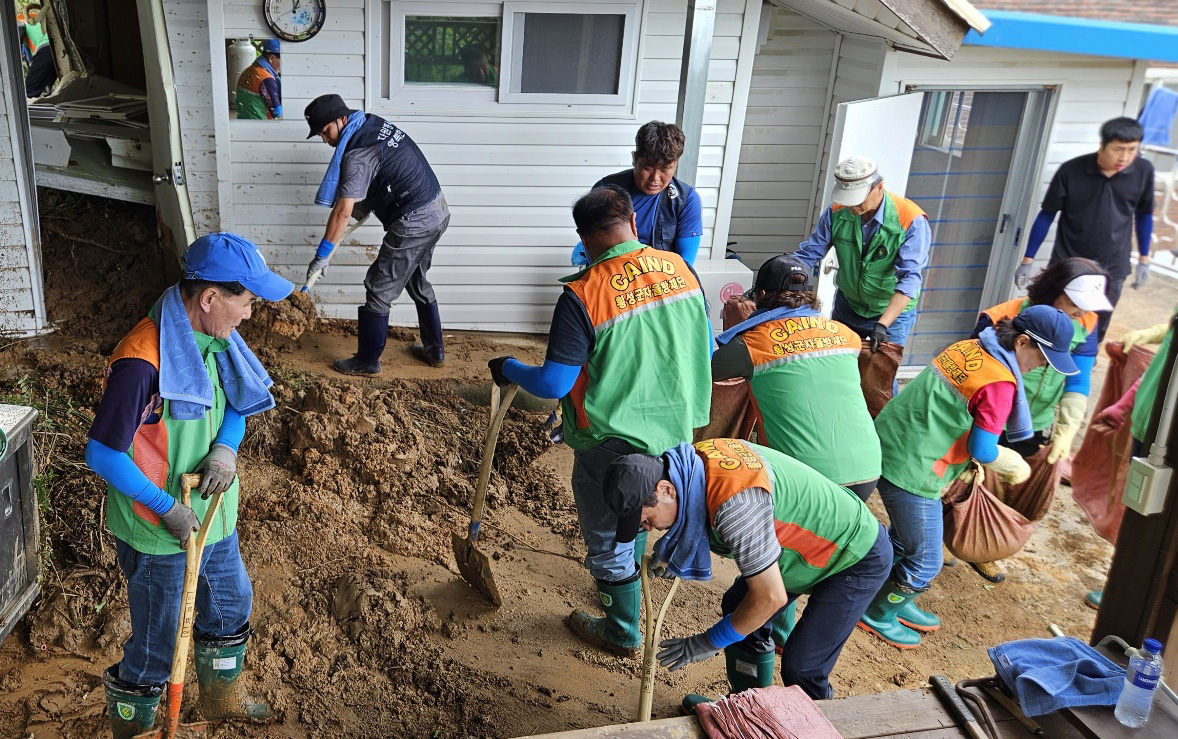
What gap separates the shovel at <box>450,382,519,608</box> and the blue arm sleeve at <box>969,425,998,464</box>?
6.66ft

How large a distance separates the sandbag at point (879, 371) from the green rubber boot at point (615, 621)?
2148 millimetres

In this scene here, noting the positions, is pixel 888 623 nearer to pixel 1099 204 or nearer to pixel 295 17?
pixel 1099 204

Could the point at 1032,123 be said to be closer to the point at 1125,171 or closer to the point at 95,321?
the point at 1125,171

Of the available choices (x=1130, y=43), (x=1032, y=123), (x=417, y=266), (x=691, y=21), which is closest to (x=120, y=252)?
(x=417, y=266)

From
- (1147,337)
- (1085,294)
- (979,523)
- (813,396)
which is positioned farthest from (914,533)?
(1147,337)

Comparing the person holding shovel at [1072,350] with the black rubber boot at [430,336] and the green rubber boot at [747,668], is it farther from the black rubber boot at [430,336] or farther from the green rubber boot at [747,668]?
the black rubber boot at [430,336]

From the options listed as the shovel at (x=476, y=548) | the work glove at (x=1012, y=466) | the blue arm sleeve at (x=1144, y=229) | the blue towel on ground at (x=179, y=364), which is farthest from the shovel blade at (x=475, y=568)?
the blue arm sleeve at (x=1144, y=229)

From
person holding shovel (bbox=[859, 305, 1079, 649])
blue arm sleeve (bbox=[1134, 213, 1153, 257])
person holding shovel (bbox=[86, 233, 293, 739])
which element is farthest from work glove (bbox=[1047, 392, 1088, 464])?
person holding shovel (bbox=[86, 233, 293, 739])

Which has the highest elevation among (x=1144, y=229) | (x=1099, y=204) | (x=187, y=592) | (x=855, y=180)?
(x=855, y=180)

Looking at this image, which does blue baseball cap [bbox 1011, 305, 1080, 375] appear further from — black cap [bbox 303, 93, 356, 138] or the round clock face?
the round clock face

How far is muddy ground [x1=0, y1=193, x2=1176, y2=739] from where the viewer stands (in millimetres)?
4258

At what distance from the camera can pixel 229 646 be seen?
3748 millimetres

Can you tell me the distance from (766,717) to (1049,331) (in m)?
2.35

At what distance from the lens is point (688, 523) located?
312 centimetres
